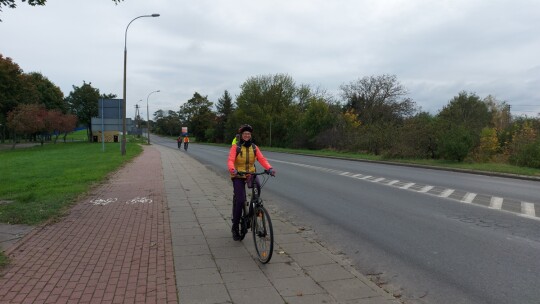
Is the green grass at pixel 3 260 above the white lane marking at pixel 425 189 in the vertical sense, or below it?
below

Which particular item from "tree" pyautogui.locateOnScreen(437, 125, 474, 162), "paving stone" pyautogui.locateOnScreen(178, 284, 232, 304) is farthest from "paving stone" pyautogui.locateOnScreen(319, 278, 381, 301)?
"tree" pyautogui.locateOnScreen(437, 125, 474, 162)

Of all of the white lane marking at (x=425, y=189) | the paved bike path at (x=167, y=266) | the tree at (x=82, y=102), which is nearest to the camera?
the paved bike path at (x=167, y=266)

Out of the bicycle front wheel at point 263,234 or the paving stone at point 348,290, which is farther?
the bicycle front wheel at point 263,234

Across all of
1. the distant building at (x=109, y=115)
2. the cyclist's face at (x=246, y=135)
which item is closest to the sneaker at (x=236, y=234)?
the cyclist's face at (x=246, y=135)

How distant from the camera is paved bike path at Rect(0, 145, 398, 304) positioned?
3.98m

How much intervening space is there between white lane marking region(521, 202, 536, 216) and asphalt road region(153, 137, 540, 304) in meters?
0.02

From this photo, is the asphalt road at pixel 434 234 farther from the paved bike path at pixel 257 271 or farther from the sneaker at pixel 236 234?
the sneaker at pixel 236 234

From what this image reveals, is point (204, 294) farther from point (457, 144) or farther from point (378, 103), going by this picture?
point (378, 103)

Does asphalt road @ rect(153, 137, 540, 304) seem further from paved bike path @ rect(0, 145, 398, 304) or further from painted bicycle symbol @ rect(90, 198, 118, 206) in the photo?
painted bicycle symbol @ rect(90, 198, 118, 206)

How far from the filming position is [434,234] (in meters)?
6.71

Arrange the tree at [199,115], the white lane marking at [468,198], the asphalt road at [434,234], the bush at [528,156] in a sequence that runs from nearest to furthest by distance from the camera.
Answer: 1. the asphalt road at [434,234]
2. the white lane marking at [468,198]
3. the bush at [528,156]
4. the tree at [199,115]

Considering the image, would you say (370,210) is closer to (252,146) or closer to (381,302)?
(252,146)

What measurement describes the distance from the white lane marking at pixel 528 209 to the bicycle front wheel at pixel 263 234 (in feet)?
19.7

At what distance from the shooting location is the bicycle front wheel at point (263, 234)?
496 centimetres
